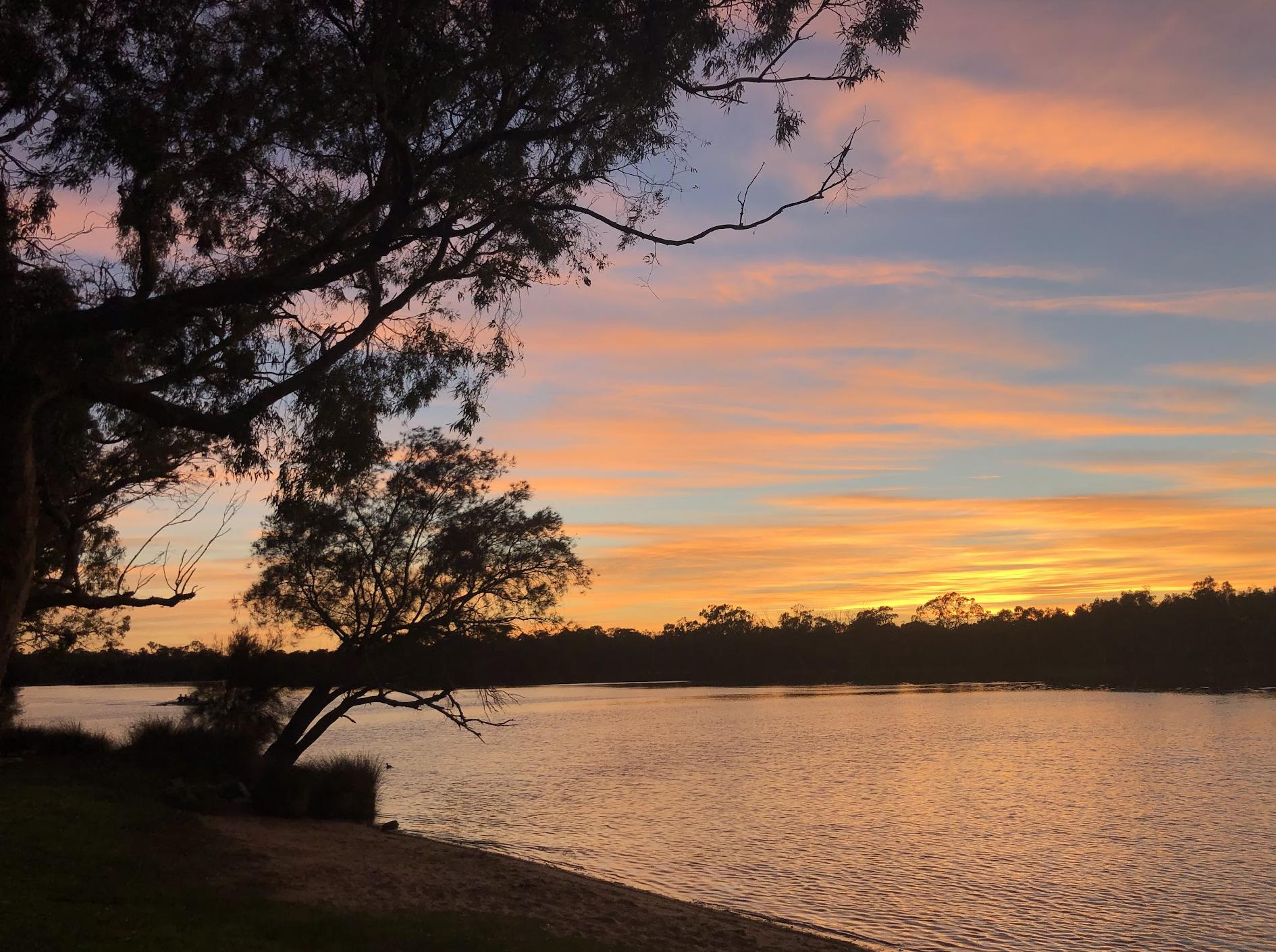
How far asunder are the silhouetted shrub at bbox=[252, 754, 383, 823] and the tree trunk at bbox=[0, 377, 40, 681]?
14.4 meters

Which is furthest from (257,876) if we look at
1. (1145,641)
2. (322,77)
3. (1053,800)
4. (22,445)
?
(1145,641)

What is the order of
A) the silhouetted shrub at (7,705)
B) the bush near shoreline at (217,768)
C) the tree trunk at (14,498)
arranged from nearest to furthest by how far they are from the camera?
the tree trunk at (14,498) < the bush near shoreline at (217,768) < the silhouetted shrub at (7,705)

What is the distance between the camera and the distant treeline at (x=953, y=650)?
103 metres

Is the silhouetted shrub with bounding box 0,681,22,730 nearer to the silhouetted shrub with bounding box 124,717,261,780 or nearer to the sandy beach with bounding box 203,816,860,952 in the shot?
the silhouetted shrub with bounding box 124,717,261,780

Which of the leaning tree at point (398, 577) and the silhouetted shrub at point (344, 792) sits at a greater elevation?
the leaning tree at point (398, 577)

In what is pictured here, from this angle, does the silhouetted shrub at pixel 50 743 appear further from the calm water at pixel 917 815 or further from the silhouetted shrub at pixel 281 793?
the calm water at pixel 917 815

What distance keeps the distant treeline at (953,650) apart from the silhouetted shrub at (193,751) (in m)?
43.4

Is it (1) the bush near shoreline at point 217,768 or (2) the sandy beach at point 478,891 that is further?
(1) the bush near shoreline at point 217,768

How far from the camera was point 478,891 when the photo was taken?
16.7 meters

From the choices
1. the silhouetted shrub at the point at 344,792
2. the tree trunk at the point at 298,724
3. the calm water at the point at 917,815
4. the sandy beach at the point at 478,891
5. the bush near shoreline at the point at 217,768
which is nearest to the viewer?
the sandy beach at the point at 478,891

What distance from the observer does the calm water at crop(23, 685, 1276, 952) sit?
61.3ft

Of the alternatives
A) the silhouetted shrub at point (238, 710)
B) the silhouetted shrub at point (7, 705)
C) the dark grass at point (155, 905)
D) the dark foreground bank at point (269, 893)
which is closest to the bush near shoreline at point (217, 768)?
the silhouetted shrub at point (238, 710)

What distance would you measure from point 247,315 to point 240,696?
17015 mm

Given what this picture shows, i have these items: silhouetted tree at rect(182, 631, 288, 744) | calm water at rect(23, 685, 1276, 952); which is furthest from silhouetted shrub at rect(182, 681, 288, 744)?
calm water at rect(23, 685, 1276, 952)
